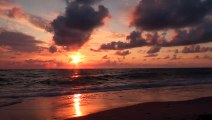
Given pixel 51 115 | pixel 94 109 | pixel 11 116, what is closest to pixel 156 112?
pixel 94 109

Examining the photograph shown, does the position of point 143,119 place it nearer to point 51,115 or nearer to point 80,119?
point 80,119

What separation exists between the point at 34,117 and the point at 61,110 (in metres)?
1.99

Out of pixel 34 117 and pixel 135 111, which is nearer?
pixel 34 117

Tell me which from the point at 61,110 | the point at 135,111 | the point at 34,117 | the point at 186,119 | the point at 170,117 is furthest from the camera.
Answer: the point at 61,110

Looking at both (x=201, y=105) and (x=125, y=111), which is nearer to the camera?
(x=125, y=111)

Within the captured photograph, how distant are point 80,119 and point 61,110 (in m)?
2.65

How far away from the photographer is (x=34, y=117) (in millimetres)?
11289

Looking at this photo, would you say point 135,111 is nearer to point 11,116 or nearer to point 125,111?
point 125,111

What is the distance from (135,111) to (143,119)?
1.91 metres

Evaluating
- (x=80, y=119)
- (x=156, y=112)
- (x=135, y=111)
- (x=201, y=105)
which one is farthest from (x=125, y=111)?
(x=201, y=105)

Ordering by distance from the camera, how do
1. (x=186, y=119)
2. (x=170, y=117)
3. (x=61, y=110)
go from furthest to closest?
1. (x=61, y=110)
2. (x=170, y=117)
3. (x=186, y=119)

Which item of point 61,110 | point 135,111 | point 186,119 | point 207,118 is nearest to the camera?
point 207,118

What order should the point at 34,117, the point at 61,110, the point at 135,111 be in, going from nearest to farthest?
the point at 34,117 < the point at 135,111 < the point at 61,110

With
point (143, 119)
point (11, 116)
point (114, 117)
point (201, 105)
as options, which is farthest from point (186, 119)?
point (11, 116)
